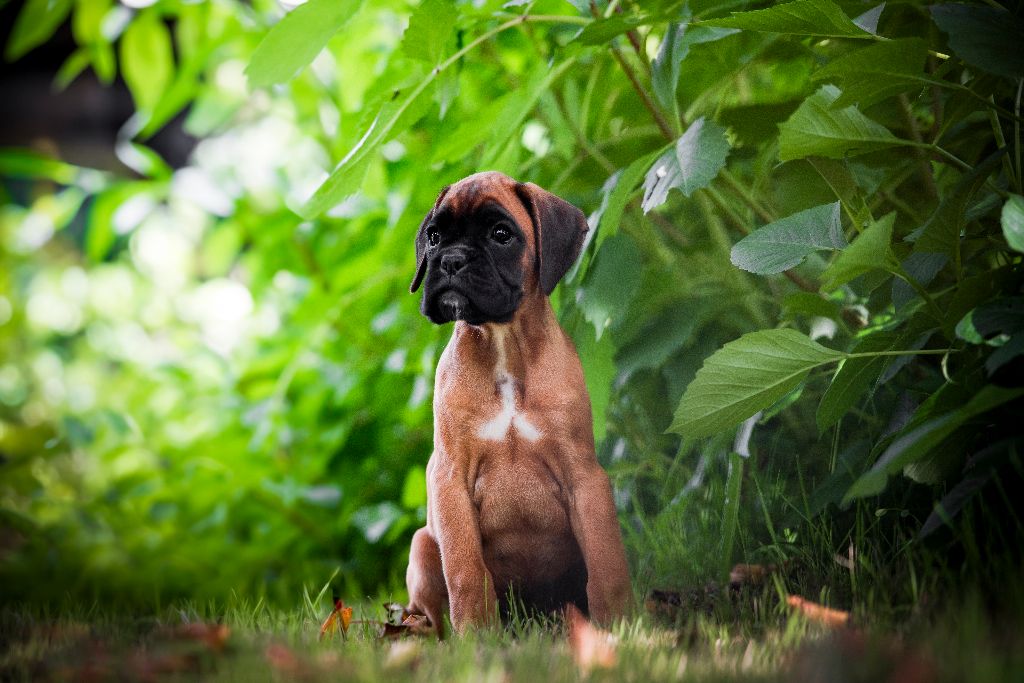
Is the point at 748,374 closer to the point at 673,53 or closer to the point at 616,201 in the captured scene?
the point at 616,201

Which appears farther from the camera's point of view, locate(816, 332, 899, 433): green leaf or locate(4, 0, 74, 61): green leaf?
locate(4, 0, 74, 61): green leaf

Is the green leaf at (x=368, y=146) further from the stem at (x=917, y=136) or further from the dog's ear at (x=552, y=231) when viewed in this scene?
the stem at (x=917, y=136)

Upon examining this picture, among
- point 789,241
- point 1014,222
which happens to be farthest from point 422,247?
point 1014,222

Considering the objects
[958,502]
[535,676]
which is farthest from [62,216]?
[958,502]

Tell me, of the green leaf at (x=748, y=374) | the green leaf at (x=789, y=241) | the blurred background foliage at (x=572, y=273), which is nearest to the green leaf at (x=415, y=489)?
the blurred background foliage at (x=572, y=273)

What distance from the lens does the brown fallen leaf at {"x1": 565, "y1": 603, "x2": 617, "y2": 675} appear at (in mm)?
896

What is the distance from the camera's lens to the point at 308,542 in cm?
218

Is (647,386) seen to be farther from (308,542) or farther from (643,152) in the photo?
(308,542)

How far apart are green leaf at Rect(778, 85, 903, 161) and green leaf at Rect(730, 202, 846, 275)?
7 cm

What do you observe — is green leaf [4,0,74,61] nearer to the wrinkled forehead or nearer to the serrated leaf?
the wrinkled forehead

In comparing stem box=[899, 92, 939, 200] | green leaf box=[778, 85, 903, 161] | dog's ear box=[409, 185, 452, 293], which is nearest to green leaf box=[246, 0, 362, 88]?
dog's ear box=[409, 185, 452, 293]

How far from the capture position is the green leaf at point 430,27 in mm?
1239

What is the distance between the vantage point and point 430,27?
125 centimetres

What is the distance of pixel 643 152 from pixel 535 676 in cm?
88
